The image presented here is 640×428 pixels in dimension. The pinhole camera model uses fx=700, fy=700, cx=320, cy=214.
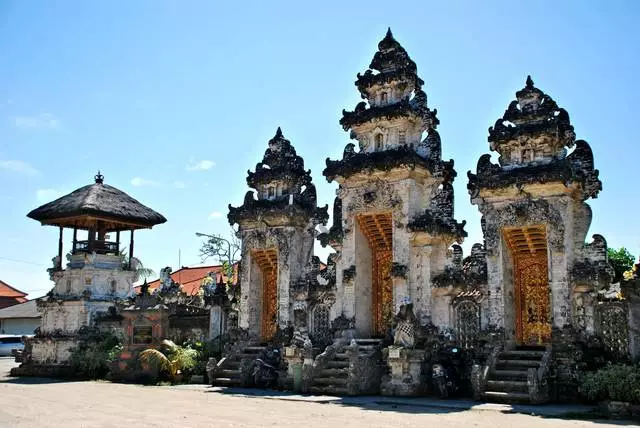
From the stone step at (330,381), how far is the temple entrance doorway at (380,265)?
2.91 m

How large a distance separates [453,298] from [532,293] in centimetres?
223

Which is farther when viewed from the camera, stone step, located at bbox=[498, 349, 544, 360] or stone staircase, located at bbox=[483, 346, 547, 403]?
stone step, located at bbox=[498, 349, 544, 360]

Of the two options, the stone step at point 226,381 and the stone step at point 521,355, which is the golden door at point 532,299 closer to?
the stone step at point 521,355

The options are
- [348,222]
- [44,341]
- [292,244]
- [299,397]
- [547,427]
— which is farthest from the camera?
[44,341]

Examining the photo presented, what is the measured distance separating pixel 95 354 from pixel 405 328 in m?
13.8

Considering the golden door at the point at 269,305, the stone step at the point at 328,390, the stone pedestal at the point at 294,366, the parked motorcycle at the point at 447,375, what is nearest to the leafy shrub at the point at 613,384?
the parked motorcycle at the point at 447,375

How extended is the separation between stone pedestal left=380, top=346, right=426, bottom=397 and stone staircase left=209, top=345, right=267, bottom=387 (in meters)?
5.32

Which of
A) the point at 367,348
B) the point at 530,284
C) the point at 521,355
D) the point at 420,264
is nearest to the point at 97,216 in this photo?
the point at 367,348

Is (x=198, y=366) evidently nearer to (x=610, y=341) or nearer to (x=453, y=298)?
(x=453, y=298)

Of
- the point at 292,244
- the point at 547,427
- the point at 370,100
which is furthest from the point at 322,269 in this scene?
the point at 547,427

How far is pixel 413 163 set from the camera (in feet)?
67.6

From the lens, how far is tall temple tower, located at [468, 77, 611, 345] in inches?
701

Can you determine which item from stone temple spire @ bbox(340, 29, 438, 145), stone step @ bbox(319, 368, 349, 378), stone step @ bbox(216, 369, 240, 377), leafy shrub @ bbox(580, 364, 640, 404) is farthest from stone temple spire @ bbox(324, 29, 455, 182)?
leafy shrub @ bbox(580, 364, 640, 404)

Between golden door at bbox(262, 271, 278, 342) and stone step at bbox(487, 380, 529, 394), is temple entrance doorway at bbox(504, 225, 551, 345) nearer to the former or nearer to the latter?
stone step at bbox(487, 380, 529, 394)
